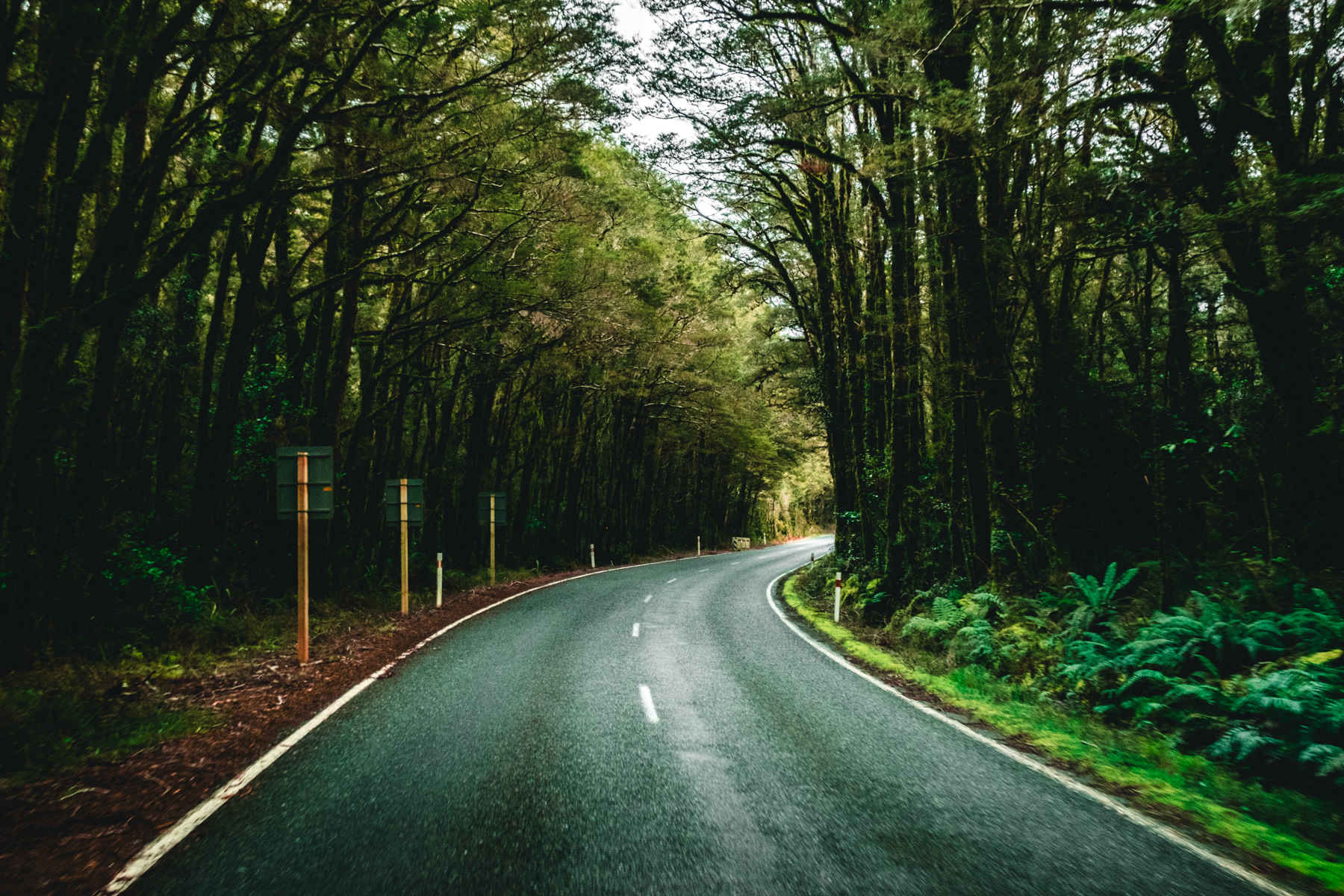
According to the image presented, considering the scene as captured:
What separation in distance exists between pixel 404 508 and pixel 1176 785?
513 inches

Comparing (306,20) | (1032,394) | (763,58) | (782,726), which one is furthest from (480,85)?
(1032,394)

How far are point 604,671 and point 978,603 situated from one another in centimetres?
589

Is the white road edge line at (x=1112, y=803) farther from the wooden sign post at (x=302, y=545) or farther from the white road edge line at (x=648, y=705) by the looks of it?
the wooden sign post at (x=302, y=545)

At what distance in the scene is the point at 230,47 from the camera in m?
8.40

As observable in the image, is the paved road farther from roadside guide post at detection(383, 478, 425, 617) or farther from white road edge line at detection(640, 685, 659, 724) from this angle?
roadside guide post at detection(383, 478, 425, 617)

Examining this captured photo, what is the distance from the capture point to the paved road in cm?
355

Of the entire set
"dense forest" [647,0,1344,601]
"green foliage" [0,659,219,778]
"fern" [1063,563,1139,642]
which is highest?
"dense forest" [647,0,1344,601]

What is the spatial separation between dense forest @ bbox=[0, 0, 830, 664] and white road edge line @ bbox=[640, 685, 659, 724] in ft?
21.1

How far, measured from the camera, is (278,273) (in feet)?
47.6

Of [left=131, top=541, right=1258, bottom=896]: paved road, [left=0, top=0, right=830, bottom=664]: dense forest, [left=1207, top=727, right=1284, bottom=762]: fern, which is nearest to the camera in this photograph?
[left=131, top=541, right=1258, bottom=896]: paved road

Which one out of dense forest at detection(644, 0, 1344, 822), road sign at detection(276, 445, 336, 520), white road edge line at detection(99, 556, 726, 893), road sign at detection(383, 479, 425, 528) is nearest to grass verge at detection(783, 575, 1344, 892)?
dense forest at detection(644, 0, 1344, 822)

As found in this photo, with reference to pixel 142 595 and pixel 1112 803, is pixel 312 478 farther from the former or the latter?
pixel 1112 803

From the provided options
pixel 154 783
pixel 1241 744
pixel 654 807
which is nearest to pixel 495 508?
pixel 154 783

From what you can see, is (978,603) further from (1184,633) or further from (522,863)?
(522,863)
